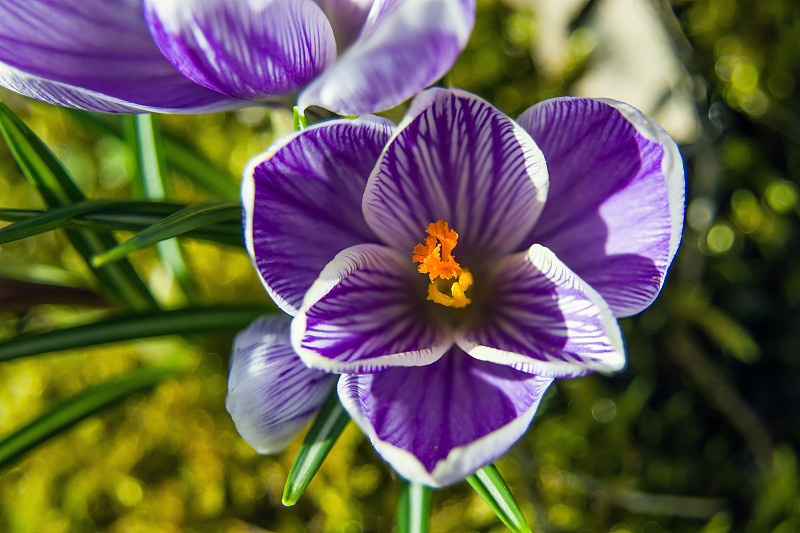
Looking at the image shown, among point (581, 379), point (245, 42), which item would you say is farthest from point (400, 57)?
point (581, 379)

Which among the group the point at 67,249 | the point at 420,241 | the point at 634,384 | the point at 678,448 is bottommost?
the point at 678,448

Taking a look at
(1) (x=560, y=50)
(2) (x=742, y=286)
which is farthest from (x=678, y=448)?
(1) (x=560, y=50)

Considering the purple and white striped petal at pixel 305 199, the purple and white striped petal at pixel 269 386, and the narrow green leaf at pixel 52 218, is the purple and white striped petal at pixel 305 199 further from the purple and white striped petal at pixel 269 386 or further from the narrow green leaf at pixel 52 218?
the narrow green leaf at pixel 52 218

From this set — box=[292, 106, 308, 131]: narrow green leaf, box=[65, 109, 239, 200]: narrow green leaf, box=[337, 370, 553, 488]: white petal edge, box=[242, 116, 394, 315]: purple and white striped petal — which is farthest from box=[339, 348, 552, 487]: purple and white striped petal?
box=[65, 109, 239, 200]: narrow green leaf

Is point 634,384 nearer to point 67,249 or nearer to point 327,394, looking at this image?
point 327,394

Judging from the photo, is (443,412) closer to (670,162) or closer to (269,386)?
(269,386)
